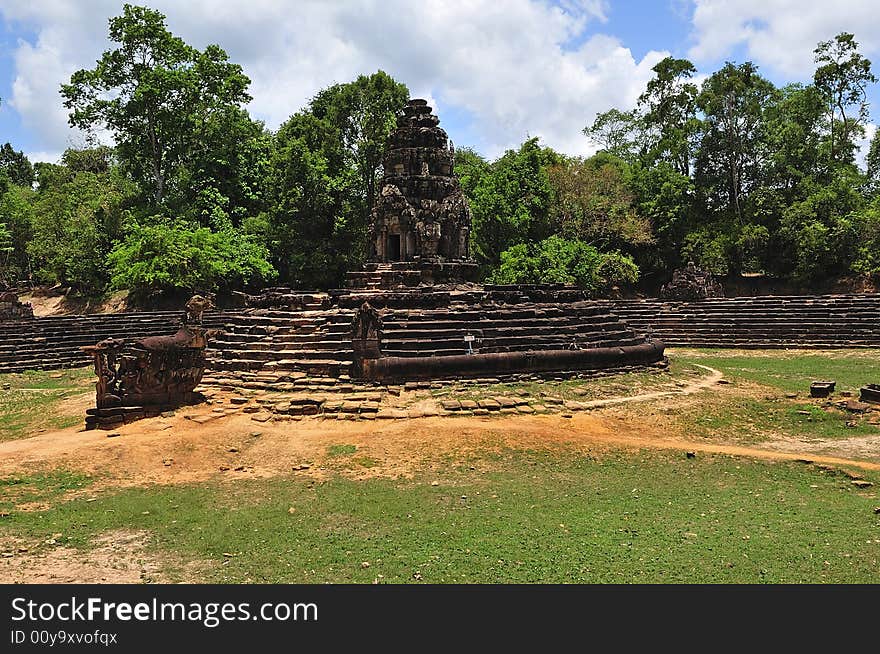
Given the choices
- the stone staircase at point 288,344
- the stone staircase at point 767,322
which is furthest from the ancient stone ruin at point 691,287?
the stone staircase at point 288,344

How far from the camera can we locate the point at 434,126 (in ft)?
73.8

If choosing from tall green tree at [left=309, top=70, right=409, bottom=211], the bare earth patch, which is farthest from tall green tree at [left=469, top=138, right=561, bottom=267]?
the bare earth patch

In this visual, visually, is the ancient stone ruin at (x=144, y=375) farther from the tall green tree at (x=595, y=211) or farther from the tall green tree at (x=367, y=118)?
the tall green tree at (x=595, y=211)

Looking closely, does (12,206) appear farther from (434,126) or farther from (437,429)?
(437,429)

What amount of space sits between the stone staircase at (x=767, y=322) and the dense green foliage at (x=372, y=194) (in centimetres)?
732

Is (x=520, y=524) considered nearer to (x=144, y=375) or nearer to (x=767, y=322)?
(x=144, y=375)

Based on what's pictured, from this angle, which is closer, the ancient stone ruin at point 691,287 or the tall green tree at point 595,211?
the ancient stone ruin at point 691,287

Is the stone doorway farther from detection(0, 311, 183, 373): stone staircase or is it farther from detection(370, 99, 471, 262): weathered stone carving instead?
detection(0, 311, 183, 373): stone staircase

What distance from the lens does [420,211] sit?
21.9 metres

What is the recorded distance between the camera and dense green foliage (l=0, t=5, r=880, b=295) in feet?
110

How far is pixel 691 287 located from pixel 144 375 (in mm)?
25098

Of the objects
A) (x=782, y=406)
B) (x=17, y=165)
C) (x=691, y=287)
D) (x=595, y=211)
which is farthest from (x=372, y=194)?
(x=17, y=165)

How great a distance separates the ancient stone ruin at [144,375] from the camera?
1201 centimetres
